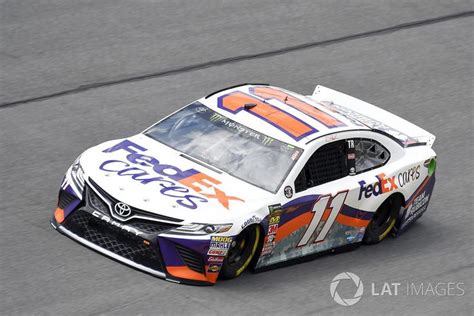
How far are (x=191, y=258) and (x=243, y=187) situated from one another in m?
0.94

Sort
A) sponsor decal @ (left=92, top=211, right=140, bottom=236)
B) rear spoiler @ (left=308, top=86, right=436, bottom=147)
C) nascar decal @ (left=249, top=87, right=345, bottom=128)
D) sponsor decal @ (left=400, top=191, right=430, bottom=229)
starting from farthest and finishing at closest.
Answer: rear spoiler @ (left=308, top=86, right=436, bottom=147) → sponsor decal @ (left=400, top=191, right=430, bottom=229) → nascar decal @ (left=249, top=87, right=345, bottom=128) → sponsor decal @ (left=92, top=211, right=140, bottom=236)

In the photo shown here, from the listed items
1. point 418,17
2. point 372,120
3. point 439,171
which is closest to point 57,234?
point 372,120

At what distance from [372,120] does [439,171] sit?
4.83 feet

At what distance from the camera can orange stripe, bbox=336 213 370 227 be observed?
34.9 ft

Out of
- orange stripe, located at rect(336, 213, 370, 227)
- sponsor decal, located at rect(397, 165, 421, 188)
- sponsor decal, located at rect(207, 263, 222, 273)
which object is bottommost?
orange stripe, located at rect(336, 213, 370, 227)

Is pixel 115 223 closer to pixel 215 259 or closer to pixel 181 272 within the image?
pixel 181 272

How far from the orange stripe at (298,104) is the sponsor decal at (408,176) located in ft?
2.79

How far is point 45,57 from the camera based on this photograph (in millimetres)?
14664

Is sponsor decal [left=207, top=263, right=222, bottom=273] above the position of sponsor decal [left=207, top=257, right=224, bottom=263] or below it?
below

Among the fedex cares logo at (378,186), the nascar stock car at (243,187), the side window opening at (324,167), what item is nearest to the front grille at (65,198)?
the nascar stock car at (243,187)

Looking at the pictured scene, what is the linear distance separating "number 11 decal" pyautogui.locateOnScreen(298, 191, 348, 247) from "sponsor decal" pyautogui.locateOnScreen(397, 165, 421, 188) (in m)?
0.89

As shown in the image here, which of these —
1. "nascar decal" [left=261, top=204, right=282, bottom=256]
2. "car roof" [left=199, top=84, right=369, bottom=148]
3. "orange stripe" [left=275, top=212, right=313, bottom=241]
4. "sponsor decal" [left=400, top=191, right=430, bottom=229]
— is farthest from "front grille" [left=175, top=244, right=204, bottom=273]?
"sponsor decal" [left=400, top=191, right=430, bottom=229]

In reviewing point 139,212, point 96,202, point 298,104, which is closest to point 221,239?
point 139,212

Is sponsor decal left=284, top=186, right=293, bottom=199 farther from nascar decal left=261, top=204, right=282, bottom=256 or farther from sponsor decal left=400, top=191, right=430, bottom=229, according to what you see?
sponsor decal left=400, top=191, right=430, bottom=229
